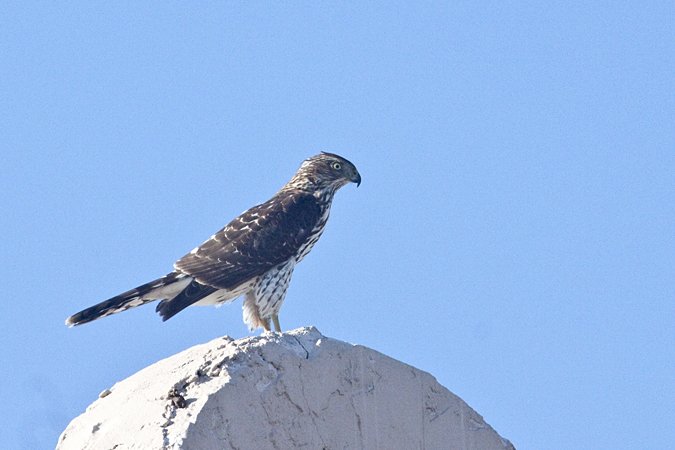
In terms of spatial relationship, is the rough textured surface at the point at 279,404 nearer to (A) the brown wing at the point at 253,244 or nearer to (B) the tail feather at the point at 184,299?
(B) the tail feather at the point at 184,299

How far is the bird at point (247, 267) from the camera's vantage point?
7504 millimetres

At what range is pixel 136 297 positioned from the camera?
739 centimetres

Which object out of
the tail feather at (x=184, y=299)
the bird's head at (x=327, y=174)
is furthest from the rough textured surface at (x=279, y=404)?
the bird's head at (x=327, y=174)

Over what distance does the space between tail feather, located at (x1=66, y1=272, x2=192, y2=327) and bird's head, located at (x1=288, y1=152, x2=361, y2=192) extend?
184 cm

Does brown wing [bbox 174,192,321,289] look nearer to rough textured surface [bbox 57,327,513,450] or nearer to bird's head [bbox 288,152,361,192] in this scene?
bird's head [bbox 288,152,361,192]

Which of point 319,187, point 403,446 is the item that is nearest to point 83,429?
point 403,446

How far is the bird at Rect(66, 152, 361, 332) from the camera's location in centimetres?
750

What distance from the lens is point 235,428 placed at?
4.73 m

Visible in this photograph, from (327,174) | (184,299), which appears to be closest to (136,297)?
(184,299)

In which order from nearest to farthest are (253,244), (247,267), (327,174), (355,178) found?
(247,267) < (253,244) < (327,174) < (355,178)

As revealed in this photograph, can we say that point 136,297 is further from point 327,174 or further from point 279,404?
point 279,404

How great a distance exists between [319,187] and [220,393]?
4.37m

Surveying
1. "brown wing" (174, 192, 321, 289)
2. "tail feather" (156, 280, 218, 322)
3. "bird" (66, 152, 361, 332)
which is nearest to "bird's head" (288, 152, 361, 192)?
"bird" (66, 152, 361, 332)

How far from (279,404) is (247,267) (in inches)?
116
